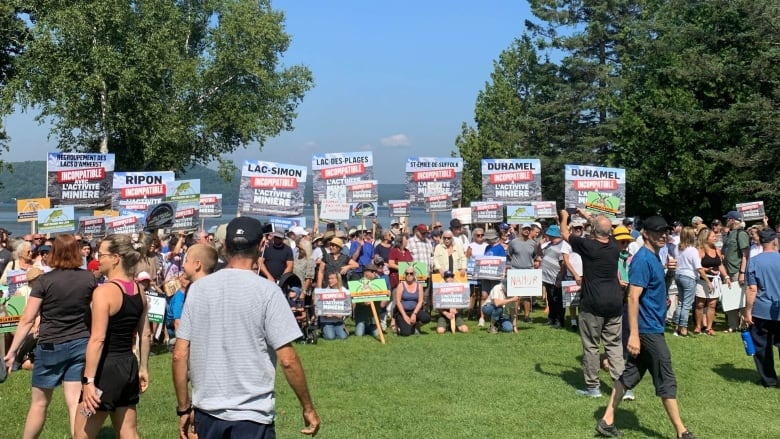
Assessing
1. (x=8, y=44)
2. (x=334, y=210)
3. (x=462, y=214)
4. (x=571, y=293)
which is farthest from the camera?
(x=8, y=44)

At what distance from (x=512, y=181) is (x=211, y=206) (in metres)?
10.2

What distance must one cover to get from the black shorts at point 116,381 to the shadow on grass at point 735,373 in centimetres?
814

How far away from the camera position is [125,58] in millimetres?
36750

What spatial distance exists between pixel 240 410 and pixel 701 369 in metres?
8.92

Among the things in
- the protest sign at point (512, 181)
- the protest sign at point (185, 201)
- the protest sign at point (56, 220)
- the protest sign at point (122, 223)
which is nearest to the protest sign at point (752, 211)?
the protest sign at point (512, 181)

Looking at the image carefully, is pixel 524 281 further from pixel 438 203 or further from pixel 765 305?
pixel 438 203

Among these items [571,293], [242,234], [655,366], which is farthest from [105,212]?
[242,234]

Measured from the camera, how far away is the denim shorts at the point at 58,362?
620 centimetres

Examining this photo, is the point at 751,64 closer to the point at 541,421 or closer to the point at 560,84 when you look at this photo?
the point at 560,84

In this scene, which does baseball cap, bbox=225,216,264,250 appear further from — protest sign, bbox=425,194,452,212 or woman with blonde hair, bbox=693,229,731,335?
protest sign, bbox=425,194,452,212

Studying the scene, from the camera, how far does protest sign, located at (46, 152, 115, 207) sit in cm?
1842

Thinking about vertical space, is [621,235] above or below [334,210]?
below

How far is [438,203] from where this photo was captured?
2211 cm

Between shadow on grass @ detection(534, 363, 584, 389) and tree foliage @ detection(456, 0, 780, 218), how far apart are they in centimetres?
1654
